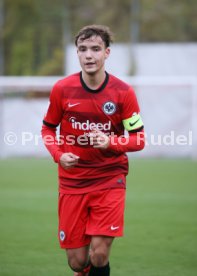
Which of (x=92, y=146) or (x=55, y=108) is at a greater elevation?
(x=55, y=108)

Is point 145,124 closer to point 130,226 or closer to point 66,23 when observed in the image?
point 130,226

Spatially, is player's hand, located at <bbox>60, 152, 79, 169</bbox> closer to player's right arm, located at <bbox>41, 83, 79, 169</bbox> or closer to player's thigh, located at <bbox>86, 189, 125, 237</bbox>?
player's right arm, located at <bbox>41, 83, 79, 169</bbox>

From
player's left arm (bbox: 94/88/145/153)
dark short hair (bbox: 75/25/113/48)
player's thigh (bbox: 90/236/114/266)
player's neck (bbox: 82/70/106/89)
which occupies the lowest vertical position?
player's thigh (bbox: 90/236/114/266)

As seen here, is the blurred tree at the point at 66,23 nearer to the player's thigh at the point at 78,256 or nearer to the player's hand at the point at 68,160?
the player's thigh at the point at 78,256

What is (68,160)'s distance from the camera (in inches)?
218

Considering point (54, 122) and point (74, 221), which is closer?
point (74, 221)

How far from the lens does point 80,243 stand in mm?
5824

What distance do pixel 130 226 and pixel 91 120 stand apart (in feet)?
12.5

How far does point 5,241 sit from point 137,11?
22755mm

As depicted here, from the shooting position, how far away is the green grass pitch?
7020 mm

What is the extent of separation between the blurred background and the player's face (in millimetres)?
2112

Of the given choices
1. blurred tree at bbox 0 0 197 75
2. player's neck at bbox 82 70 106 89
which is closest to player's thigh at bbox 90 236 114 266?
player's neck at bbox 82 70 106 89

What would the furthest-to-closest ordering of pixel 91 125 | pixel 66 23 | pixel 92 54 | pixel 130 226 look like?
pixel 66 23 < pixel 130 226 < pixel 91 125 < pixel 92 54

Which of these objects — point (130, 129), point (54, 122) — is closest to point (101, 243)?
point (130, 129)
